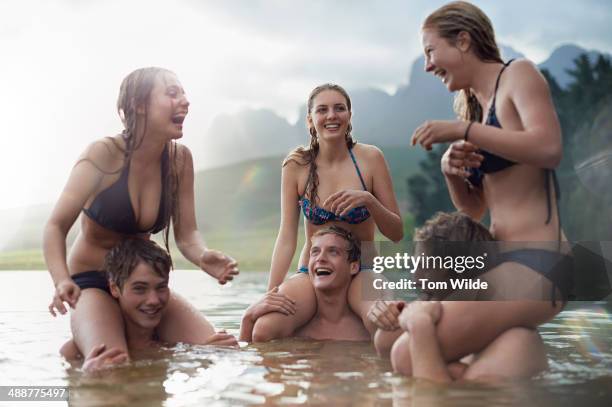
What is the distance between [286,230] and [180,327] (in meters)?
1.13

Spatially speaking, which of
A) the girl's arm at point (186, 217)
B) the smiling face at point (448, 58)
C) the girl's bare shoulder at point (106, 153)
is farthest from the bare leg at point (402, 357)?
the girl's bare shoulder at point (106, 153)

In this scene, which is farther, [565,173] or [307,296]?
[565,173]

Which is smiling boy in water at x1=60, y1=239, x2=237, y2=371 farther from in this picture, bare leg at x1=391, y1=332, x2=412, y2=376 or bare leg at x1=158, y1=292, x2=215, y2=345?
bare leg at x1=391, y1=332, x2=412, y2=376

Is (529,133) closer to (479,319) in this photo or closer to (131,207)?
(479,319)

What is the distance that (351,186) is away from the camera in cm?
553

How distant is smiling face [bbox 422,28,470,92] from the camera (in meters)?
4.02

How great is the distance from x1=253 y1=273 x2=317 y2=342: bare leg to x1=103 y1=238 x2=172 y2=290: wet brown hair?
94 cm

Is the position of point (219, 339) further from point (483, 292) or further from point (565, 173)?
point (565, 173)

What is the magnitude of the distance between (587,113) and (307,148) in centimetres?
3098

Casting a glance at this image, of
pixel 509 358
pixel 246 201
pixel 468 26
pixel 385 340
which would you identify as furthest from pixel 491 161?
pixel 246 201

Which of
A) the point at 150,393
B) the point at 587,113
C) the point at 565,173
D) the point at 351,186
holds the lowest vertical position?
the point at 150,393

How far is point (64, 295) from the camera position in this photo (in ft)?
13.9

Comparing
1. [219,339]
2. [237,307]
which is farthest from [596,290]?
[237,307]

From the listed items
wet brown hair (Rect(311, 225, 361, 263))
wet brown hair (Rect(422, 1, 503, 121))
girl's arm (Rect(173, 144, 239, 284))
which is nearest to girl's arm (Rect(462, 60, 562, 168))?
wet brown hair (Rect(422, 1, 503, 121))
